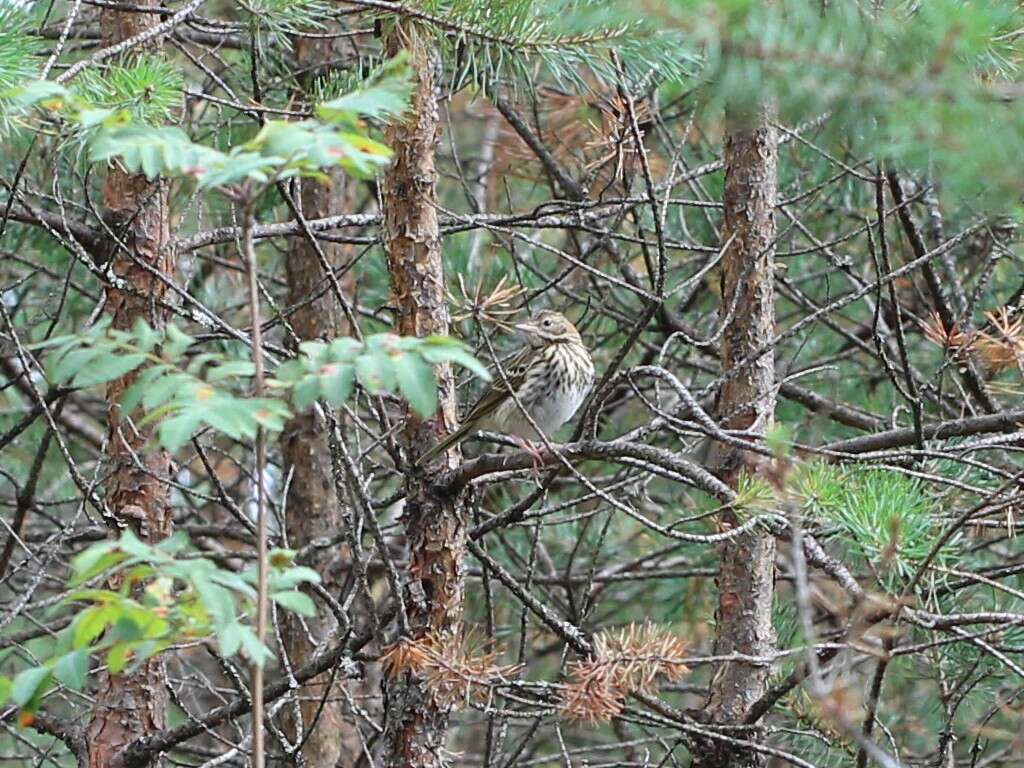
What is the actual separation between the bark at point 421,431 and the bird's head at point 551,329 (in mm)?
1103

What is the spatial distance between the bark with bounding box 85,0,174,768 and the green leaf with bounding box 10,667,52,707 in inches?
56.1

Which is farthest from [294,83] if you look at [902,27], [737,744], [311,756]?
[902,27]

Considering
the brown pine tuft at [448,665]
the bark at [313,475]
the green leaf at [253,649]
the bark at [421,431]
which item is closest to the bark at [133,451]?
the bark at [421,431]

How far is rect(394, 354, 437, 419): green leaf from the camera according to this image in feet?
6.12

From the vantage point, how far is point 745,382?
12.0 ft

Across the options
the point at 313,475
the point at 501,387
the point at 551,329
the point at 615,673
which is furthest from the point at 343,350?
the point at 313,475

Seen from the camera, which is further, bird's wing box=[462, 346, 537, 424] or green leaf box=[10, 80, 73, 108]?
bird's wing box=[462, 346, 537, 424]

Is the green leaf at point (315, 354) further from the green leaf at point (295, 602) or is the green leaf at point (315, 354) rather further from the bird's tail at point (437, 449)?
the bird's tail at point (437, 449)

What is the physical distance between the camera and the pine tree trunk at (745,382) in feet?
11.7

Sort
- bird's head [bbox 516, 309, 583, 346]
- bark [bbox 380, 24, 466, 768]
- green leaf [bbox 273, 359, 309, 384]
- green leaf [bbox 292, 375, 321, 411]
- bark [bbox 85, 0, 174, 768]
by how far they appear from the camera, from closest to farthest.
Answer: green leaf [bbox 292, 375, 321, 411], green leaf [bbox 273, 359, 309, 384], bark [bbox 380, 24, 466, 768], bark [bbox 85, 0, 174, 768], bird's head [bbox 516, 309, 583, 346]

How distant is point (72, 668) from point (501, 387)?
2.23 m

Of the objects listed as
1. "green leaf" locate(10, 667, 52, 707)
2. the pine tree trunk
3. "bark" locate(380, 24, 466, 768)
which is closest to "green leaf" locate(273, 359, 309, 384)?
"green leaf" locate(10, 667, 52, 707)

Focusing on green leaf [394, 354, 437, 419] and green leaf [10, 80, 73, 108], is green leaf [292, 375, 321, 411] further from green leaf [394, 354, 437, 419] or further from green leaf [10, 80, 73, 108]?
green leaf [10, 80, 73, 108]

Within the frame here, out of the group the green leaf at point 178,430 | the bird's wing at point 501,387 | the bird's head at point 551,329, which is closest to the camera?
the green leaf at point 178,430
